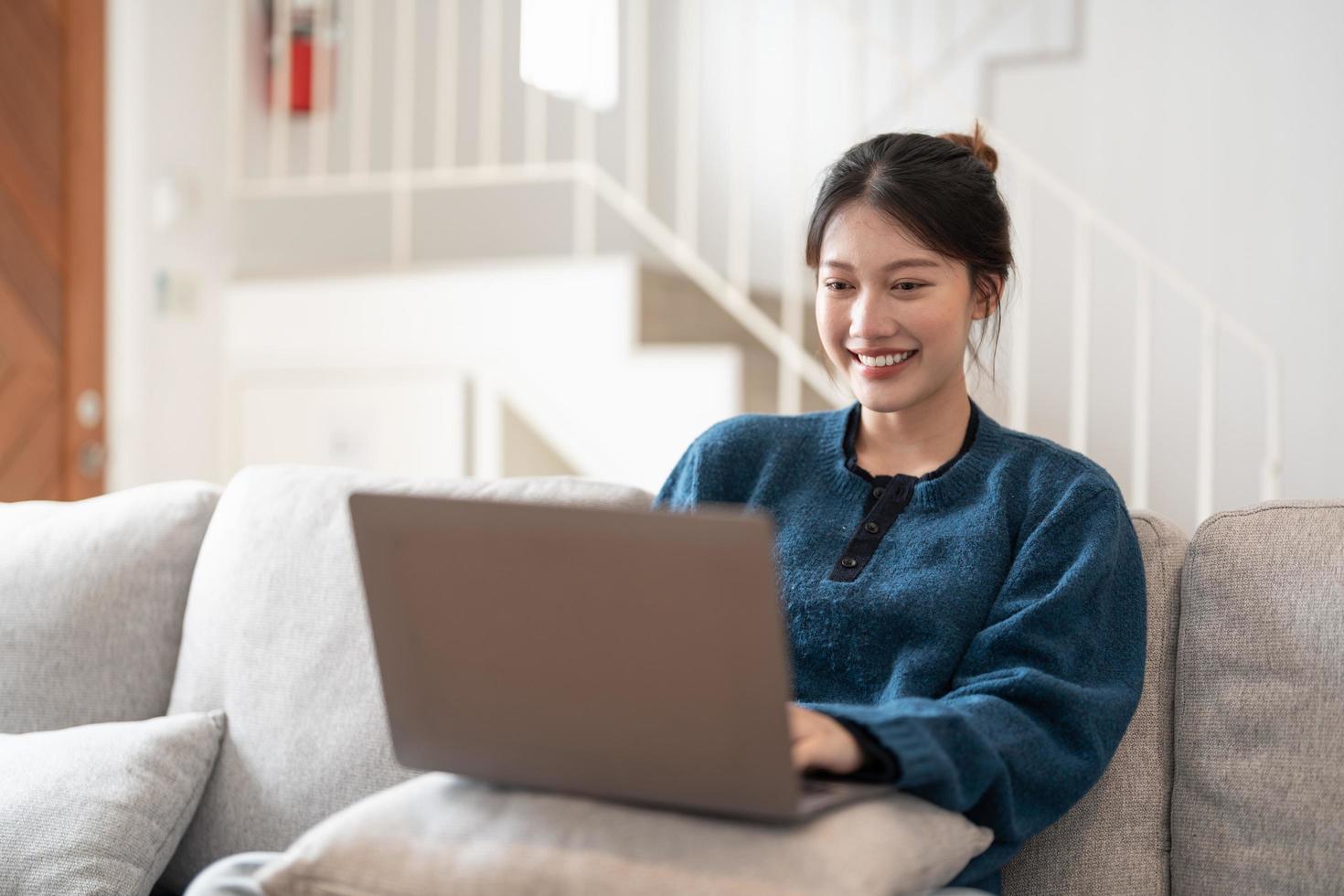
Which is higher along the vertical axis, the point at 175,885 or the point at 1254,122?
the point at 1254,122

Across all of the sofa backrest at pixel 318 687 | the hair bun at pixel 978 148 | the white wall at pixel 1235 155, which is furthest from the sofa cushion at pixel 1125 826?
the white wall at pixel 1235 155

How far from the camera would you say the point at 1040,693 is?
1.21 m

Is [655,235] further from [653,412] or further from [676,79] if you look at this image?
[676,79]

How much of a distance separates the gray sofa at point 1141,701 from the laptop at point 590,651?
0.27 m

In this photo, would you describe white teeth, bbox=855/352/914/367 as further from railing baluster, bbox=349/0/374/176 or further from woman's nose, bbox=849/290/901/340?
railing baluster, bbox=349/0/374/176

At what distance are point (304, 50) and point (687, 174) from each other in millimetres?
1332

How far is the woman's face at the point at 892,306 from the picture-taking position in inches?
55.3

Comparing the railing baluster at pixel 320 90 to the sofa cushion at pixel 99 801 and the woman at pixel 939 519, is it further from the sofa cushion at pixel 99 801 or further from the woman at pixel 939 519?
the woman at pixel 939 519

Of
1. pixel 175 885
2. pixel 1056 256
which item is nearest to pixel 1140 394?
pixel 1056 256

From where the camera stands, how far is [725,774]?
38.1 inches

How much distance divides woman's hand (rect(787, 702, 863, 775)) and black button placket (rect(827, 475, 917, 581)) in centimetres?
Result: 34

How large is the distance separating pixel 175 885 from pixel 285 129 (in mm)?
2862

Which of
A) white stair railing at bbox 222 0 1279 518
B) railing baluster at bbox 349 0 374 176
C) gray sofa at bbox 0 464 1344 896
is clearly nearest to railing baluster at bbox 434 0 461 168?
white stair railing at bbox 222 0 1279 518

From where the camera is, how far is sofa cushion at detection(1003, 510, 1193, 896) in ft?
4.38
